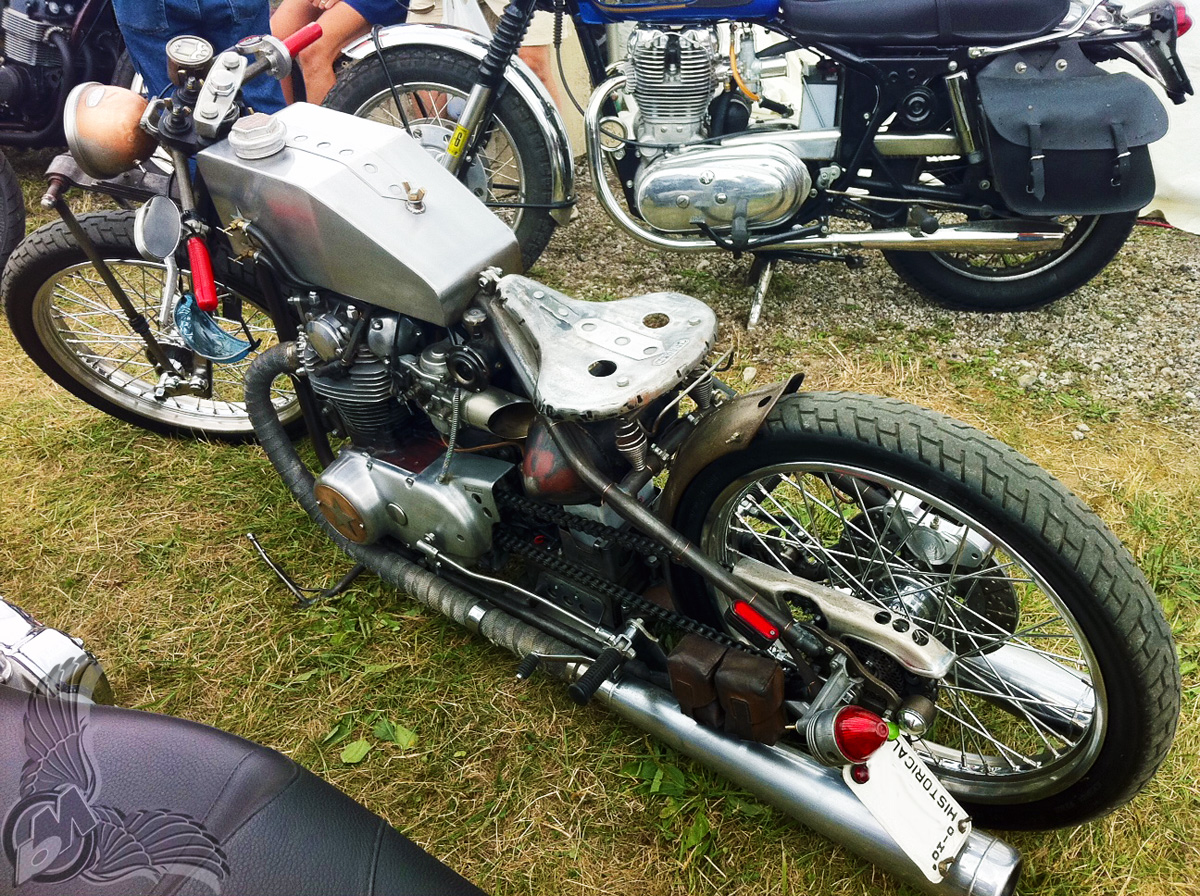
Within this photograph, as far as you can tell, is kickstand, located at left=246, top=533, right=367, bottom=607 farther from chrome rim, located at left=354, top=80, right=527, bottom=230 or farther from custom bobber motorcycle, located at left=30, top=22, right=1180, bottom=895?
chrome rim, located at left=354, top=80, right=527, bottom=230

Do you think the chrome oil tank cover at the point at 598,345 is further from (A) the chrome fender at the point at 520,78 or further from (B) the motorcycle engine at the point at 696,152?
(A) the chrome fender at the point at 520,78

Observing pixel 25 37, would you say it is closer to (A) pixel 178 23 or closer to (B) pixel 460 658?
(A) pixel 178 23

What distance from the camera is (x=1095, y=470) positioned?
276 centimetres

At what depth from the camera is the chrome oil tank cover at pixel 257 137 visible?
1.84 metres

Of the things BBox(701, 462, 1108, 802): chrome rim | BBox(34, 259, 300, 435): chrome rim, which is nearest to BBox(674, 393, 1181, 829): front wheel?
BBox(701, 462, 1108, 802): chrome rim

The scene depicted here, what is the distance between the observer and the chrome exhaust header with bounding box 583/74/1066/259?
10.2 ft

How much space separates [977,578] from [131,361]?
107 inches

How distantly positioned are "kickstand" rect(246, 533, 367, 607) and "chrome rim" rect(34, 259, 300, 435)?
1.73 ft

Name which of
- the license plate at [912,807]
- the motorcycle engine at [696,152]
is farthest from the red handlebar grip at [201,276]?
the motorcycle engine at [696,152]

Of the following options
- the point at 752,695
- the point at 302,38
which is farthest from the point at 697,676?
the point at 302,38

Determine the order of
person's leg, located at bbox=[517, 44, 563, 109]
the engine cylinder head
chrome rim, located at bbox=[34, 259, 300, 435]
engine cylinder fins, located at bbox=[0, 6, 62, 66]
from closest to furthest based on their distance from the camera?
chrome rim, located at bbox=[34, 259, 300, 435]
the engine cylinder head
person's leg, located at bbox=[517, 44, 563, 109]
engine cylinder fins, located at bbox=[0, 6, 62, 66]

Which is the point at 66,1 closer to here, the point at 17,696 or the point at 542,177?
the point at 542,177

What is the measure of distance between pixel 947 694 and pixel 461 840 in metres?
1.13

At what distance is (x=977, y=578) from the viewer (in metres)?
1.68
